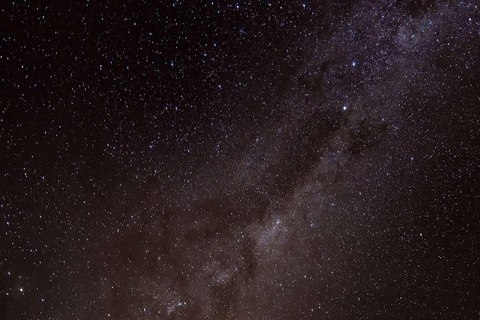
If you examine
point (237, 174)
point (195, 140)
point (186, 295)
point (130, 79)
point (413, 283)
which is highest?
point (130, 79)

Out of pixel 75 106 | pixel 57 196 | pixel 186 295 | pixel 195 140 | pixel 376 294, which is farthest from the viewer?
pixel 376 294

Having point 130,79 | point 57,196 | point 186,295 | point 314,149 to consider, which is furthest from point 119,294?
point 314,149

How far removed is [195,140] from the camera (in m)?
1.50

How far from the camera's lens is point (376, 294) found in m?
1.99

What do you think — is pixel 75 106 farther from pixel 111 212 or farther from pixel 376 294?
pixel 376 294

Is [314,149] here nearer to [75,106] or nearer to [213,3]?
[213,3]

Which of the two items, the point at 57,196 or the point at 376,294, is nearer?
the point at 57,196

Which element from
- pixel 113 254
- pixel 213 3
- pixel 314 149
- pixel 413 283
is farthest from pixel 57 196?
pixel 413 283

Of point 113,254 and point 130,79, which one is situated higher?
point 130,79

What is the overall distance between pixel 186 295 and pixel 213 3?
138cm

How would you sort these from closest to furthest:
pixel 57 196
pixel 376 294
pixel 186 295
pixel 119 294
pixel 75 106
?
1. pixel 75 106
2. pixel 57 196
3. pixel 119 294
4. pixel 186 295
5. pixel 376 294

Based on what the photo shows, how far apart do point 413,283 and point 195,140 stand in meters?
1.53

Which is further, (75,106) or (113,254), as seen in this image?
(113,254)

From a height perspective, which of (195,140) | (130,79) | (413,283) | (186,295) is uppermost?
(130,79)
